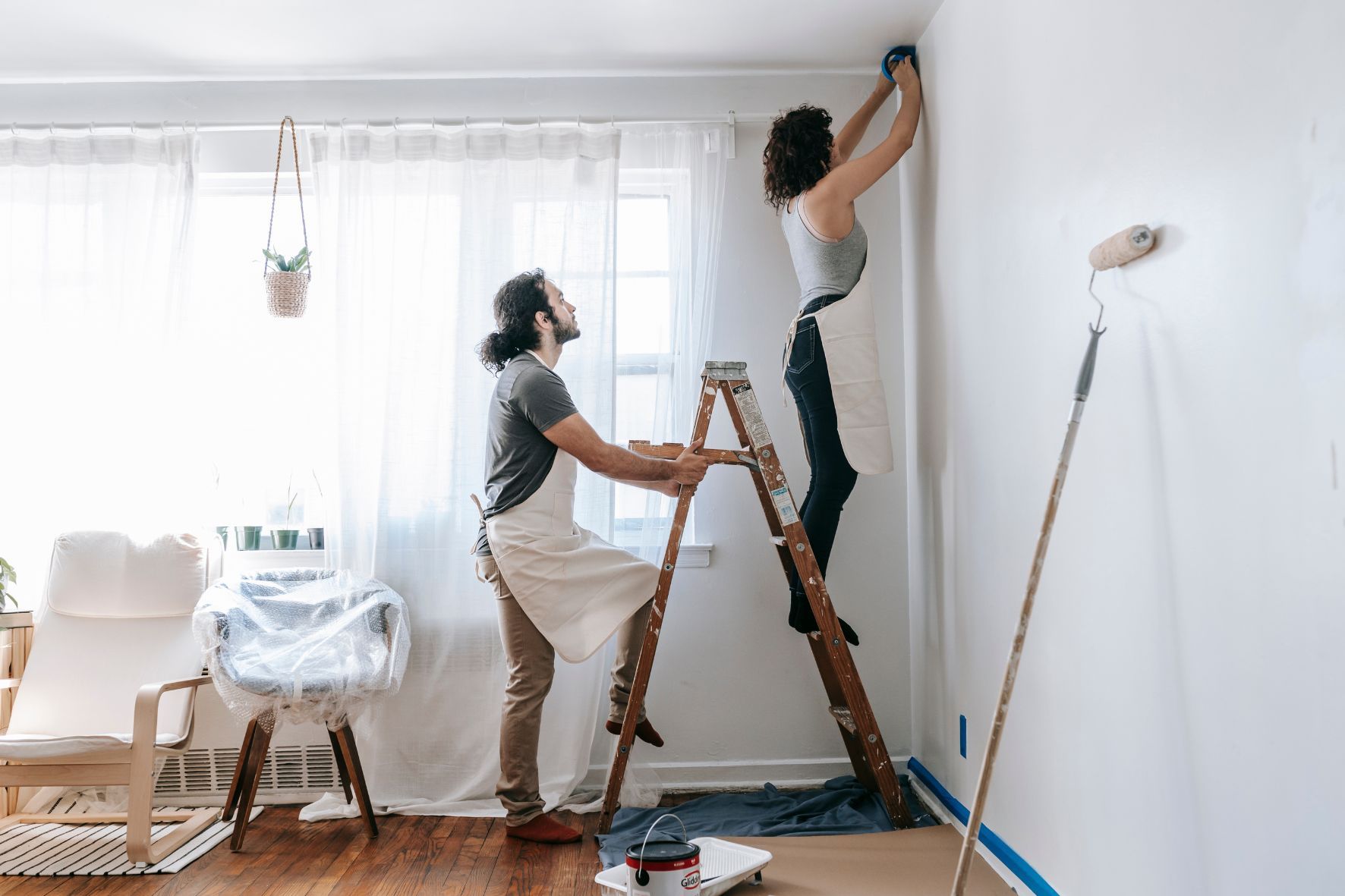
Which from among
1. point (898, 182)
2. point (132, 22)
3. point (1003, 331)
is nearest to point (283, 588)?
point (132, 22)

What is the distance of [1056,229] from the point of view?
2.00m

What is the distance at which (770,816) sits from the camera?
2.76 metres

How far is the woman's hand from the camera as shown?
9.76 feet

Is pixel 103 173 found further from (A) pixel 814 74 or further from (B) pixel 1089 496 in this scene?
(B) pixel 1089 496

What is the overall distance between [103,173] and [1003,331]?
10.3ft

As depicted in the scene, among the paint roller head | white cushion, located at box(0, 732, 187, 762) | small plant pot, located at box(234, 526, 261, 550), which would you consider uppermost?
the paint roller head

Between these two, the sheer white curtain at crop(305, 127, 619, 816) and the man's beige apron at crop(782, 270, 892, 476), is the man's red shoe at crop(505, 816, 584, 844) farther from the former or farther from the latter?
the man's beige apron at crop(782, 270, 892, 476)

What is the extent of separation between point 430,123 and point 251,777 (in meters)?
2.26

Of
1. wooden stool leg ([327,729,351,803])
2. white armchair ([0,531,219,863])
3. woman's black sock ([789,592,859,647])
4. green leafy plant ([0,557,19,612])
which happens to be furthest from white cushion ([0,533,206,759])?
woman's black sock ([789,592,859,647])

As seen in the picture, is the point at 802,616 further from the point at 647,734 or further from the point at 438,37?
the point at 438,37

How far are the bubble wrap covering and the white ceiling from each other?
1799mm

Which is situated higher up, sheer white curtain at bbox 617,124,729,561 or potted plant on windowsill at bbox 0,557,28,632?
sheer white curtain at bbox 617,124,729,561

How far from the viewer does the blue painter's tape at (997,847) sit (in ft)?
6.81

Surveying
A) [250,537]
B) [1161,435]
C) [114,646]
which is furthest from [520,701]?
[1161,435]
